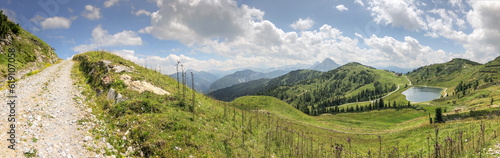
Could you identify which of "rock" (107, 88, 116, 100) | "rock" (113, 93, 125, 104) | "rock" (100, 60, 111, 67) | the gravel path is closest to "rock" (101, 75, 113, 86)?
"rock" (107, 88, 116, 100)

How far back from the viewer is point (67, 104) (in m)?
14.3

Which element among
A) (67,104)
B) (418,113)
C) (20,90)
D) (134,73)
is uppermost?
(134,73)

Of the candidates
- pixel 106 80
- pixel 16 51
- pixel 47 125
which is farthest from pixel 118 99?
pixel 16 51

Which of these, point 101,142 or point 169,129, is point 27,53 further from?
point 169,129

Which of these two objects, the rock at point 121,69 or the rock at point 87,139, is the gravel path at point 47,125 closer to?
the rock at point 87,139

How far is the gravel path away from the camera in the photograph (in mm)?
8172

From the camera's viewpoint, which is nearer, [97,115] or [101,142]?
[101,142]

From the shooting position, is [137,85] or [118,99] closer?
[118,99]

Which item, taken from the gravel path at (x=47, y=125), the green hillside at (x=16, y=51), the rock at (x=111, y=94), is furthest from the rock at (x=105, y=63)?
the green hillside at (x=16, y=51)

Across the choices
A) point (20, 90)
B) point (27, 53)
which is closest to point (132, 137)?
point (20, 90)

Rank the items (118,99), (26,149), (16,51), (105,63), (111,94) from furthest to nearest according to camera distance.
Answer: (16,51) → (105,63) → (111,94) → (118,99) → (26,149)

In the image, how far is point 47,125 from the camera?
411 inches

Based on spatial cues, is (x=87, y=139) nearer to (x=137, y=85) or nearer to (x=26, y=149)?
(x=26, y=149)

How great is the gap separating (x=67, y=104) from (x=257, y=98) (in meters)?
64.7
